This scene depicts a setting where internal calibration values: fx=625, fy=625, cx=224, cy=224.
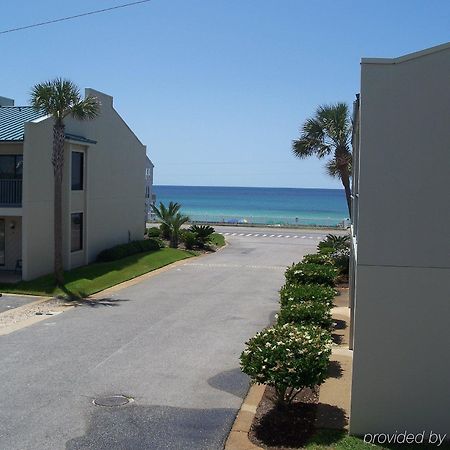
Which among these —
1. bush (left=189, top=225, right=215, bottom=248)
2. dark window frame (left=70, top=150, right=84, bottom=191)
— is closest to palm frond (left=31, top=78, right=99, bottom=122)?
dark window frame (left=70, top=150, right=84, bottom=191)

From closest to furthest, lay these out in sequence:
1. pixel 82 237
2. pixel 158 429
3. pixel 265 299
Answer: pixel 158 429
pixel 265 299
pixel 82 237

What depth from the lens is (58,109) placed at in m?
20.8

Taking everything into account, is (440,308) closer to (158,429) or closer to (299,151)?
(158,429)

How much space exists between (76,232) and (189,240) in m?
10.9

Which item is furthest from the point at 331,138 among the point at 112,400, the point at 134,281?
the point at 112,400

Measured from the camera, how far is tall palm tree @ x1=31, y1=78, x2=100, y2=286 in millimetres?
20594

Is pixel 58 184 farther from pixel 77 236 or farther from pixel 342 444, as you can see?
pixel 342 444

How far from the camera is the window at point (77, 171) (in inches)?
1001

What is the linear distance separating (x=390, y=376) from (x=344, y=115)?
69.0 feet

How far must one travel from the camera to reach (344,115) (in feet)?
90.8

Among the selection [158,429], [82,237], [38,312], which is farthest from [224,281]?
[158,429]

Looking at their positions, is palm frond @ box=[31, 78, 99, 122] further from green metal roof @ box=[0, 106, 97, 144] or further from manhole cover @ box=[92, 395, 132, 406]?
manhole cover @ box=[92, 395, 132, 406]

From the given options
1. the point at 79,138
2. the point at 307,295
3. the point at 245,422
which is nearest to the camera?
the point at 245,422

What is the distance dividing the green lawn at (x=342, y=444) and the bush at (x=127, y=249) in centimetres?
2058
